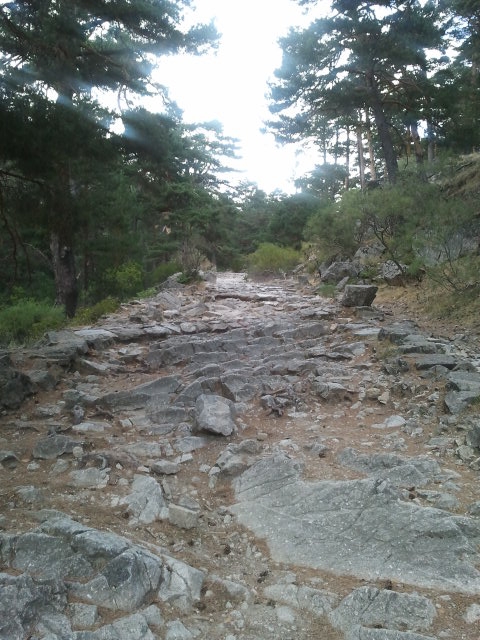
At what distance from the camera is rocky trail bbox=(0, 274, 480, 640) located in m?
2.39

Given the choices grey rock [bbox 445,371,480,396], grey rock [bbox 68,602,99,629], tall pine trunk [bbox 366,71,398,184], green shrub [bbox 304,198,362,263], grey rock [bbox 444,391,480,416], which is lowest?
grey rock [bbox 68,602,99,629]

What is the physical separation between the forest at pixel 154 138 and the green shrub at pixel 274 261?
12cm

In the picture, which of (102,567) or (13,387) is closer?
Answer: (102,567)

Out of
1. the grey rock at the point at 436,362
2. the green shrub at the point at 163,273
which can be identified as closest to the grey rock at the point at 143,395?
the grey rock at the point at 436,362

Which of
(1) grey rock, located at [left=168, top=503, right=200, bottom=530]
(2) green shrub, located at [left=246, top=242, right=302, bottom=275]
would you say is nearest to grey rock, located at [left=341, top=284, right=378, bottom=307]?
(1) grey rock, located at [left=168, top=503, right=200, bottom=530]

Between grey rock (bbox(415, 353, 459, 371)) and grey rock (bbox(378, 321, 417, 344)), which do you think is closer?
grey rock (bbox(415, 353, 459, 371))

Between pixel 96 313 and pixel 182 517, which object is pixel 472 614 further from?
pixel 96 313

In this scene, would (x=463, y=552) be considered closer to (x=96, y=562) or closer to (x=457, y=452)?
(x=457, y=452)

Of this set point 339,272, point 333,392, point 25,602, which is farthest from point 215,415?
point 339,272

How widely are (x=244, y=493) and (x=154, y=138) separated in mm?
7889

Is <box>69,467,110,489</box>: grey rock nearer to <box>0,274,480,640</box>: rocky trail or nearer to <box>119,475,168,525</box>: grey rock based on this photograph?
<box>0,274,480,640</box>: rocky trail

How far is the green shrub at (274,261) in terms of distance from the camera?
21812 mm

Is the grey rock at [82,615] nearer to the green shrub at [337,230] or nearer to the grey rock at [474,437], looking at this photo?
the grey rock at [474,437]

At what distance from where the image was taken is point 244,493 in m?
3.70
